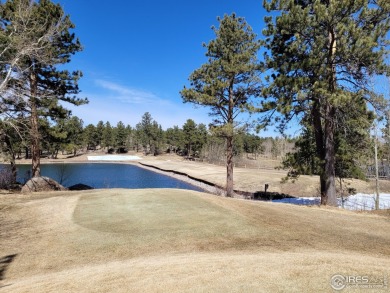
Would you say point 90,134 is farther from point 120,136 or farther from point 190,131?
point 190,131

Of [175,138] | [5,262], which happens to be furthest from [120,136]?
[5,262]

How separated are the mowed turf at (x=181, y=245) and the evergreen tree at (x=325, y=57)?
5.49 metres

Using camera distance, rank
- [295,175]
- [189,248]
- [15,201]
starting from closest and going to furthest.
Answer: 1. [189,248]
2. [15,201]
3. [295,175]

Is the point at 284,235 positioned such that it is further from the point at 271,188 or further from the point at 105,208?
the point at 271,188

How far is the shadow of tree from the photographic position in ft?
24.6

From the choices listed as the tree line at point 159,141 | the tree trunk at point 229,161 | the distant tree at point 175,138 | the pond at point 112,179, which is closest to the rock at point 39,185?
the pond at point 112,179

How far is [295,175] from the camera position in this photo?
2162 cm

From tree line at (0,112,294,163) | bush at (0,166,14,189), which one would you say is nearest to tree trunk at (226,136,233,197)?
bush at (0,166,14,189)

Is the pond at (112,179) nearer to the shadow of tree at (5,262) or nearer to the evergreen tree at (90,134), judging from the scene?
the shadow of tree at (5,262)

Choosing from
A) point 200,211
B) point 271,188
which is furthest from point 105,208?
point 271,188

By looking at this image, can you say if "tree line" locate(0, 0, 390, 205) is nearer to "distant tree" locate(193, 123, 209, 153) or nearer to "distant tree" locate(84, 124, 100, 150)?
"distant tree" locate(193, 123, 209, 153)

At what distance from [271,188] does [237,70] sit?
750 inches

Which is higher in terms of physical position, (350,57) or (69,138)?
(350,57)

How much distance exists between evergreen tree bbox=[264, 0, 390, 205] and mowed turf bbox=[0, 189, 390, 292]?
549 cm
